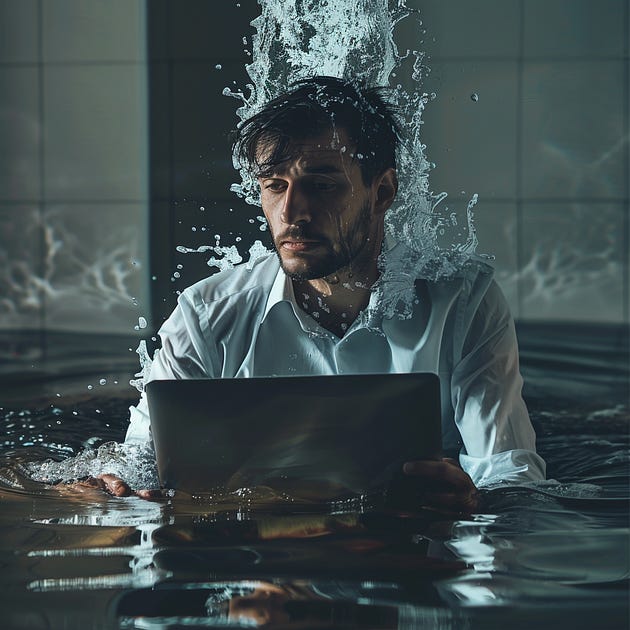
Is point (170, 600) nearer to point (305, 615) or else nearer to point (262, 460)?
point (305, 615)

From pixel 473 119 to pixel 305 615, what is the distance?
3.44 m


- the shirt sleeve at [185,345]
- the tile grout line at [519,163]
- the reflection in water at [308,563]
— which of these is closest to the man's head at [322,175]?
the shirt sleeve at [185,345]

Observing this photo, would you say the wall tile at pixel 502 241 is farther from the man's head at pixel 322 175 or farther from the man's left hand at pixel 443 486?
the man's left hand at pixel 443 486

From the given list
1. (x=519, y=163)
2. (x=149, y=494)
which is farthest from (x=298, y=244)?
(x=519, y=163)

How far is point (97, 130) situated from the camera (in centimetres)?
420

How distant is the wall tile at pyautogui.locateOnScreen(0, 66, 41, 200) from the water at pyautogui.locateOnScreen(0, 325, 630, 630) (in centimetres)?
301

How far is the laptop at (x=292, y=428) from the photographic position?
1048 mm

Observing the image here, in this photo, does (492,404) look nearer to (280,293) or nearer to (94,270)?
(280,293)

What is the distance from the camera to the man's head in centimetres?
156

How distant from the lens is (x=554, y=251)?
416 centimetres

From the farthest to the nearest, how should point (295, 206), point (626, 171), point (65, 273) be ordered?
1. point (626, 171)
2. point (65, 273)
3. point (295, 206)

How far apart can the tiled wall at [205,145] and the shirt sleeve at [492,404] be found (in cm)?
240

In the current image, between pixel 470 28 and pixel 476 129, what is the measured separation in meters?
0.39

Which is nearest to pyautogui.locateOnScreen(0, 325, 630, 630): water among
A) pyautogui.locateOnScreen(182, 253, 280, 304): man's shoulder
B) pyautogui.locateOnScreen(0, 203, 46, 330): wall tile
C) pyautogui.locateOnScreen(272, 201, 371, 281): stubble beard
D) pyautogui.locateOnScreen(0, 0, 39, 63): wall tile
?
pyautogui.locateOnScreen(182, 253, 280, 304): man's shoulder
